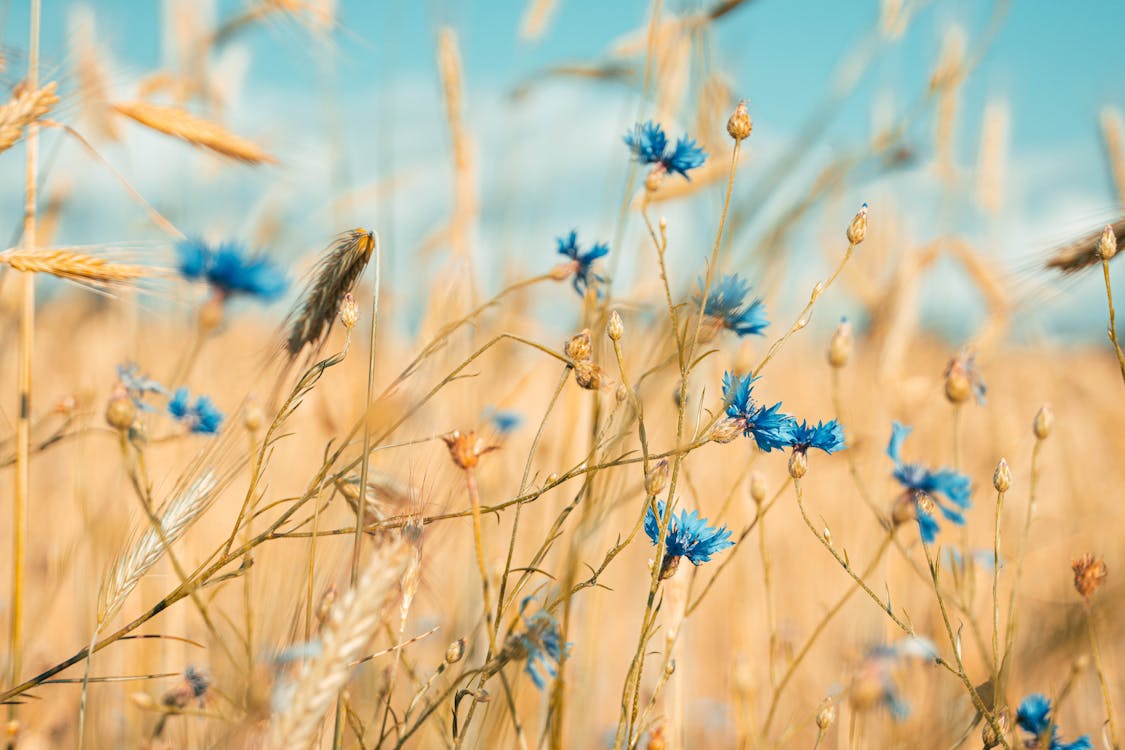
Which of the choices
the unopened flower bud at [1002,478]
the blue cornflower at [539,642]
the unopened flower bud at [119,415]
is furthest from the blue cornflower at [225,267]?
the unopened flower bud at [1002,478]

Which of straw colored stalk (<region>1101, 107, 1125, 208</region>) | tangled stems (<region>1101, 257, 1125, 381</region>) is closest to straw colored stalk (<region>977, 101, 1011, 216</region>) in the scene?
straw colored stalk (<region>1101, 107, 1125, 208</region>)

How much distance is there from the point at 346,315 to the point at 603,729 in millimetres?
1077

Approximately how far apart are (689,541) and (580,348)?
18cm

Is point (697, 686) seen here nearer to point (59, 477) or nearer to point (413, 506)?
point (413, 506)

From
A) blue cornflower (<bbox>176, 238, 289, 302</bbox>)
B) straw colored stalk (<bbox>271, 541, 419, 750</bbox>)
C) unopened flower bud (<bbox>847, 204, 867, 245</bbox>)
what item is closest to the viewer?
straw colored stalk (<bbox>271, 541, 419, 750</bbox>)

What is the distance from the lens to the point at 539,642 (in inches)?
24.4

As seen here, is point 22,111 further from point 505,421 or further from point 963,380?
point 963,380

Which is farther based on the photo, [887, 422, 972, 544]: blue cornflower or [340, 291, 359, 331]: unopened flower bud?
[887, 422, 972, 544]: blue cornflower

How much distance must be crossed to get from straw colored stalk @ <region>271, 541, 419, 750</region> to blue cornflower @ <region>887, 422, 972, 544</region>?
524 millimetres

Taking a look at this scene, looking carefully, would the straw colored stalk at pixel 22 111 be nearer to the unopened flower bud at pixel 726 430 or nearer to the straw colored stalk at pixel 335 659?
the straw colored stalk at pixel 335 659

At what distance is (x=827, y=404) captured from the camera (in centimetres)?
319

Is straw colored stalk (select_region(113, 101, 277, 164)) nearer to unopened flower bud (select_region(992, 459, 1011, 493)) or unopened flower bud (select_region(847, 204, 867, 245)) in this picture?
unopened flower bud (select_region(847, 204, 867, 245))

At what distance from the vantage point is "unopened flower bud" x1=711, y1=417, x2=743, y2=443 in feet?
2.04

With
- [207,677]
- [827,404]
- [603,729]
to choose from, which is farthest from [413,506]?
[827,404]
